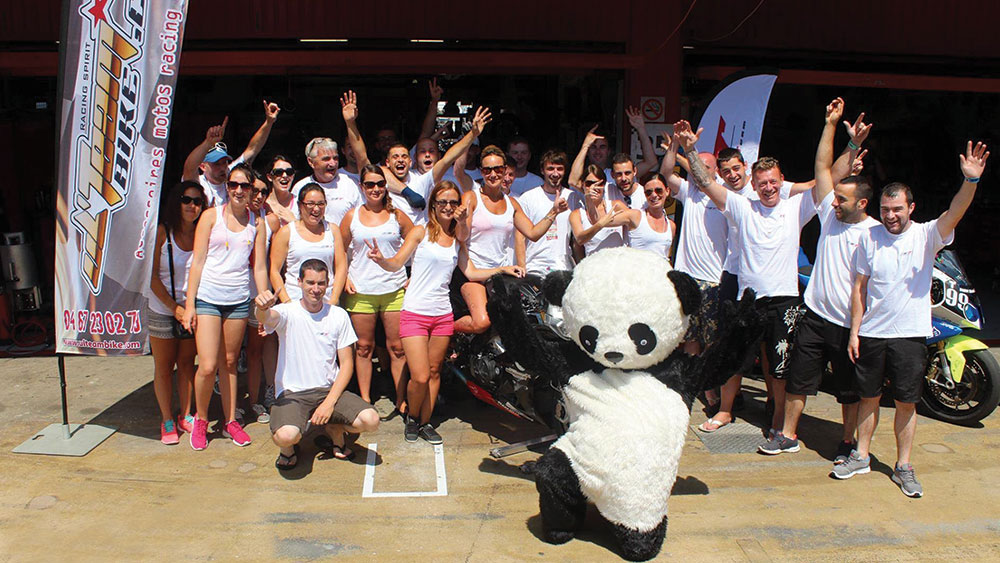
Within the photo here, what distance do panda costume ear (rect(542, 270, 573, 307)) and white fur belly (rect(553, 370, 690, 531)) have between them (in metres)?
0.48

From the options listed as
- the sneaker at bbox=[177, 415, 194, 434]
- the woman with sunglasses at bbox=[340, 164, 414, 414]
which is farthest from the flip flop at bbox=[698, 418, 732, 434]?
the sneaker at bbox=[177, 415, 194, 434]

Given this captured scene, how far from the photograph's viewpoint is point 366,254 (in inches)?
→ 218

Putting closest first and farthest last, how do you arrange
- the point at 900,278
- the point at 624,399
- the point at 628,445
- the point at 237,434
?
the point at 628,445
the point at 624,399
the point at 900,278
the point at 237,434

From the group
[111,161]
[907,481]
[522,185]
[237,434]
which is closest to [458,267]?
[522,185]

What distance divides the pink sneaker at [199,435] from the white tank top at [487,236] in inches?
82.6

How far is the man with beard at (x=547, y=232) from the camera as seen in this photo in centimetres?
583

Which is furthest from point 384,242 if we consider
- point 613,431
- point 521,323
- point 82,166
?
point 613,431

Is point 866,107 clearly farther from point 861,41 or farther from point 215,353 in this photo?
point 215,353

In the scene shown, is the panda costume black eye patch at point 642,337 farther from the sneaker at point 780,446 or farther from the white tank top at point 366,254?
the white tank top at point 366,254

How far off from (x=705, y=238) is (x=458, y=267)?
176cm

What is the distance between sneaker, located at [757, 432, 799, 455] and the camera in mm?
5312

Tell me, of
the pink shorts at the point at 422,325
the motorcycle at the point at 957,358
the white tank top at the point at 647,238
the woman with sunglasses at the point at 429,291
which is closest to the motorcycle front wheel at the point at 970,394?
the motorcycle at the point at 957,358

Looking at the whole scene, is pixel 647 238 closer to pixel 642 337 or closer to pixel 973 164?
pixel 642 337

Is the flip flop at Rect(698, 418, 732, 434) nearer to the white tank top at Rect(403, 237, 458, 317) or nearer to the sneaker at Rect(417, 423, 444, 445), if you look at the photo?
the sneaker at Rect(417, 423, 444, 445)
